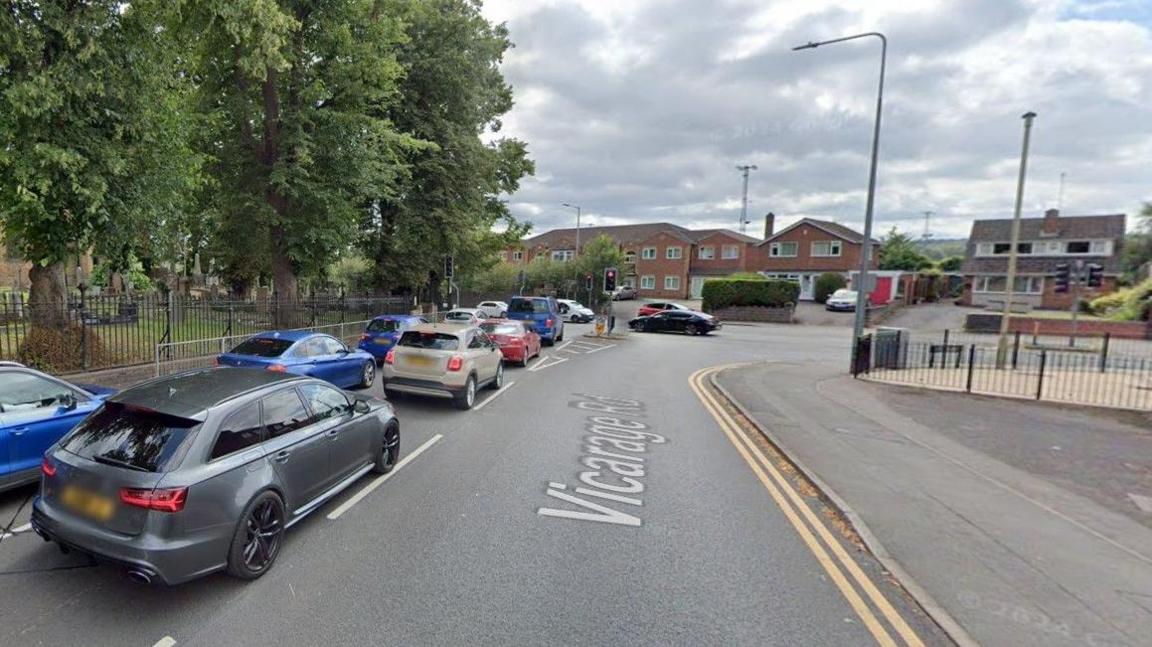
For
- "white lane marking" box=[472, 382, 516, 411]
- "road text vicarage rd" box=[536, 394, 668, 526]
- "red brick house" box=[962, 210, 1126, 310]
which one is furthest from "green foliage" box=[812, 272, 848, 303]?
"road text vicarage rd" box=[536, 394, 668, 526]

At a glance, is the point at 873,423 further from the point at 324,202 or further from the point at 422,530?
the point at 324,202

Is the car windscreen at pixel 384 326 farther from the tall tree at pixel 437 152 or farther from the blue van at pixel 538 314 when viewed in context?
the tall tree at pixel 437 152

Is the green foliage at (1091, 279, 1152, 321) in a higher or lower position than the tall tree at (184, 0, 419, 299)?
lower

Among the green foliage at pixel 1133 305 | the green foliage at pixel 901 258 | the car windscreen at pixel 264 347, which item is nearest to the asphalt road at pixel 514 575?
the car windscreen at pixel 264 347

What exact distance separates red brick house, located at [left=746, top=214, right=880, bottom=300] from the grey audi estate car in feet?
153

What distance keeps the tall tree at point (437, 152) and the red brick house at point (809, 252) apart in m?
31.6

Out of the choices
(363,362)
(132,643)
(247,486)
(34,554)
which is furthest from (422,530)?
(363,362)

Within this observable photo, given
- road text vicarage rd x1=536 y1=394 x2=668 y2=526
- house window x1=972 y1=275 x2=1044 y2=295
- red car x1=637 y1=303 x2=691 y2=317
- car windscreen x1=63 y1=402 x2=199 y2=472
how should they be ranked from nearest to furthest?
car windscreen x1=63 y1=402 x2=199 y2=472
road text vicarage rd x1=536 y1=394 x2=668 y2=526
red car x1=637 y1=303 x2=691 y2=317
house window x1=972 y1=275 x2=1044 y2=295

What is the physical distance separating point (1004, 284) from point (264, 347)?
54.0m

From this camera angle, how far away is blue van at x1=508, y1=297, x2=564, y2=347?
68.8 ft

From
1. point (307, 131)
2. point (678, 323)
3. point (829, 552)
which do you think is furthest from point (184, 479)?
point (678, 323)

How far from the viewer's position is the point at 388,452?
20.4 feet

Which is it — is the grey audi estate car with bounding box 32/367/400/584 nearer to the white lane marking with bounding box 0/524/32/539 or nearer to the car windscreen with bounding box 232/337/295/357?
the white lane marking with bounding box 0/524/32/539

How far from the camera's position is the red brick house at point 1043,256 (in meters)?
42.0
